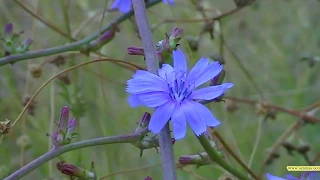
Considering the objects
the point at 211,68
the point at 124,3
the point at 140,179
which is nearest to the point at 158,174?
the point at 140,179

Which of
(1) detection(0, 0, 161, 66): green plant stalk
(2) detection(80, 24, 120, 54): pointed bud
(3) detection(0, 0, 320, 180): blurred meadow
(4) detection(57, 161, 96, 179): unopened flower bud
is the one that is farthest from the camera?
(3) detection(0, 0, 320, 180): blurred meadow

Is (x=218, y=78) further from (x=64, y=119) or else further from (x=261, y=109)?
(x=261, y=109)

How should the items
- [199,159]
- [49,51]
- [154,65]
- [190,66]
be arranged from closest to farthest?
[154,65] < [199,159] < [49,51] < [190,66]

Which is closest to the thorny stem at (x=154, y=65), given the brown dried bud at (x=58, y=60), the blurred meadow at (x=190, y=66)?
the brown dried bud at (x=58, y=60)

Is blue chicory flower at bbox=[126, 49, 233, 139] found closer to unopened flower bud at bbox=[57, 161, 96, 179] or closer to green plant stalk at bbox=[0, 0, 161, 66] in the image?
unopened flower bud at bbox=[57, 161, 96, 179]

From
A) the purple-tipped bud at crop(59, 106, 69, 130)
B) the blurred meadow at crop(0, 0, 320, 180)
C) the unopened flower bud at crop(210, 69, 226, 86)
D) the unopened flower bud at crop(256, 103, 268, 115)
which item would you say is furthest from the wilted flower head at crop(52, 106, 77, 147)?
the blurred meadow at crop(0, 0, 320, 180)

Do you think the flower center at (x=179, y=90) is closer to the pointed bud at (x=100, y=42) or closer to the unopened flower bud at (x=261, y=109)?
the pointed bud at (x=100, y=42)

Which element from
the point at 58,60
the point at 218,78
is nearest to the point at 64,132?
the point at 218,78
